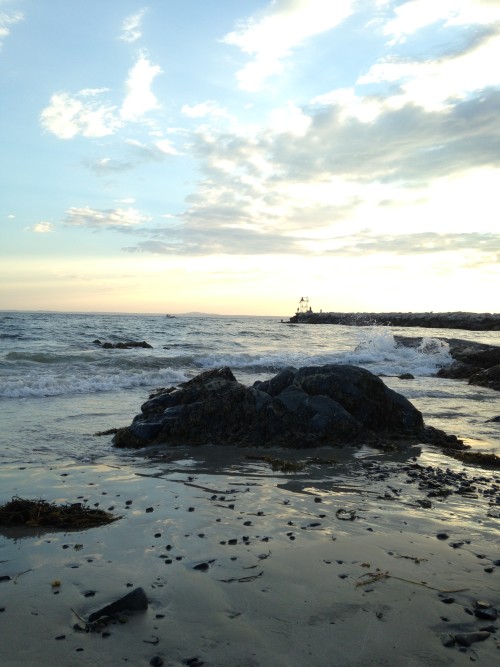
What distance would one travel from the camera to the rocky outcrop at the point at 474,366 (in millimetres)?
18438

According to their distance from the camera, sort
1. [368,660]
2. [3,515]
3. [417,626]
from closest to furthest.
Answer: [368,660]
[417,626]
[3,515]

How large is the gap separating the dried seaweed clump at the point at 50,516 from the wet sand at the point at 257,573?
15 cm

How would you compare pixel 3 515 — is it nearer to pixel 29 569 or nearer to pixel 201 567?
pixel 29 569

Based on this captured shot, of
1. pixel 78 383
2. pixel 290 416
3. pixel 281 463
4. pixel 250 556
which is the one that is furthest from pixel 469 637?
pixel 78 383

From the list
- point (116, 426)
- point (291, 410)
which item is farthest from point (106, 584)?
point (116, 426)

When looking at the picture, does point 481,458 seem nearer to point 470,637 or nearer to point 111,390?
point 470,637

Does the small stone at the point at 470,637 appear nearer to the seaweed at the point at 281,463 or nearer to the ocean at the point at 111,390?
the seaweed at the point at 281,463

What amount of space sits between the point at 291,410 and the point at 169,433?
236 cm

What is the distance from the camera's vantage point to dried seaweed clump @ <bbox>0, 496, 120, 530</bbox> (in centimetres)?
493

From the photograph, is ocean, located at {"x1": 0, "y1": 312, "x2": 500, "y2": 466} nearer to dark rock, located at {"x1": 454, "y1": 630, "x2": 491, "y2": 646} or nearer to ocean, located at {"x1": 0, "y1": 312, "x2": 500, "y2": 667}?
ocean, located at {"x1": 0, "y1": 312, "x2": 500, "y2": 667}

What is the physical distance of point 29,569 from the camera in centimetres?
404

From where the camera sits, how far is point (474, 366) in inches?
856

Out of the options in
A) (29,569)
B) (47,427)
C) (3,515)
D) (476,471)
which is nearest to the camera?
(29,569)

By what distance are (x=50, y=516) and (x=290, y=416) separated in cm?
531
